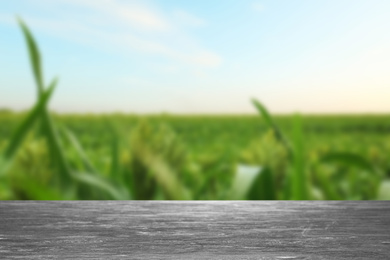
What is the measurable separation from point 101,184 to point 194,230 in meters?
0.18

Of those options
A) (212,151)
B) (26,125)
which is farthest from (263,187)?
(212,151)

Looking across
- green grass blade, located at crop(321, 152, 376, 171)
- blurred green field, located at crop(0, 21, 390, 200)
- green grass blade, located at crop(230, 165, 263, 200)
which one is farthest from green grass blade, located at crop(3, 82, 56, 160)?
green grass blade, located at crop(321, 152, 376, 171)

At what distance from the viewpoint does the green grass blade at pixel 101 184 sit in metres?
0.56

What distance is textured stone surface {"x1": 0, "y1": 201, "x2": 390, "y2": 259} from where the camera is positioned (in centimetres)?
36

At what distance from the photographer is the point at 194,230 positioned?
425mm

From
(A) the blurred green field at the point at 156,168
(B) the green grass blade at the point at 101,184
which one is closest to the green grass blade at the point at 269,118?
(A) the blurred green field at the point at 156,168

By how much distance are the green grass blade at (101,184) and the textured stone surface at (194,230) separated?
5cm

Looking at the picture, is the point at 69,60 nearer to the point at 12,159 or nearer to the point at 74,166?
the point at 74,166

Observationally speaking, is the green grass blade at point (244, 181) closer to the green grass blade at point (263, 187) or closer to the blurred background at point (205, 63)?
the green grass blade at point (263, 187)

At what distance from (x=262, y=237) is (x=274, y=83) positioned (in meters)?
0.54

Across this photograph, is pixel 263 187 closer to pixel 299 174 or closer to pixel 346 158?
pixel 299 174

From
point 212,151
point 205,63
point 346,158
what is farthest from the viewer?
point 212,151

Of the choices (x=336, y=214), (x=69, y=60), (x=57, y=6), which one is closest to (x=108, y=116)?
(x=69, y=60)

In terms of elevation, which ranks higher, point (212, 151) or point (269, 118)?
point (269, 118)
